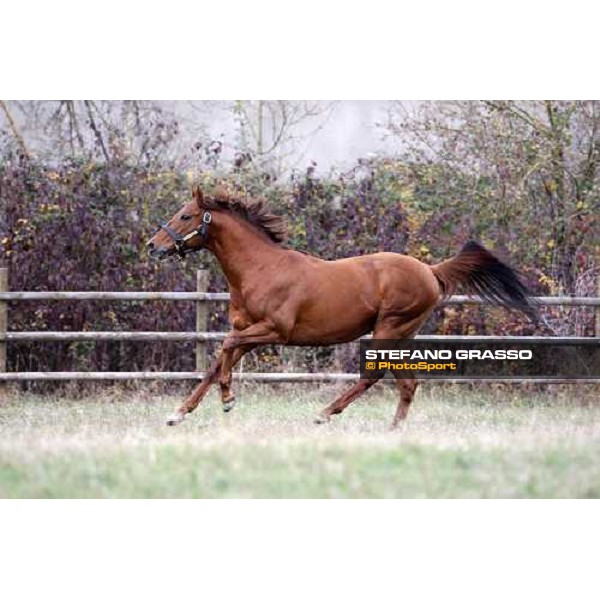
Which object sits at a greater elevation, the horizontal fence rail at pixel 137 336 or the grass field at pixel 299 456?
the horizontal fence rail at pixel 137 336

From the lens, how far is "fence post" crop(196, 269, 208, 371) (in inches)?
417

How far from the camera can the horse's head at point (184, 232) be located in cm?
885

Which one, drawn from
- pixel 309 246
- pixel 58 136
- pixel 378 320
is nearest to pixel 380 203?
pixel 309 246

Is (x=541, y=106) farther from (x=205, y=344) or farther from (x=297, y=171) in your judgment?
(x=205, y=344)

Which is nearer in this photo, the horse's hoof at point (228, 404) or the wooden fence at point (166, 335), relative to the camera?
the horse's hoof at point (228, 404)

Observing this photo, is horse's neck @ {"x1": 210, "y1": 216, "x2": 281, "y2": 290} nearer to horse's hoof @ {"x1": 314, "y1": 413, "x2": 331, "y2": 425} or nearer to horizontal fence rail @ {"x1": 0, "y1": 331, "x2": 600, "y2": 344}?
horse's hoof @ {"x1": 314, "y1": 413, "x2": 331, "y2": 425}

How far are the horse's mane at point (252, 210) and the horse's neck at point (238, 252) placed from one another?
93 mm

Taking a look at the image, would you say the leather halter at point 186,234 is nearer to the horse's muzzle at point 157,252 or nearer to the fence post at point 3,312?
the horse's muzzle at point 157,252

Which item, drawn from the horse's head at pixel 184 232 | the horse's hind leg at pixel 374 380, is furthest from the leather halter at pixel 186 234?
the horse's hind leg at pixel 374 380

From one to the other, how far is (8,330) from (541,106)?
5.67 meters

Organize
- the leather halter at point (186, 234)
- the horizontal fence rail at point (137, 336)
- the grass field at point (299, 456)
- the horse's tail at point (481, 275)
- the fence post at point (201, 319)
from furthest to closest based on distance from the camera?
the fence post at point (201, 319)
the horizontal fence rail at point (137, 336)
the horse's tail at point (481, 275)
the leather halter at point (186, 234)
the grass field at point (299, 456)

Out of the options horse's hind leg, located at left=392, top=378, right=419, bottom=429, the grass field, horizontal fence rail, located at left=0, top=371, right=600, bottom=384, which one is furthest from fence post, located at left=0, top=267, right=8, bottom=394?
horse's hind leg, located at left=392, top=378, right=419, bottom=429

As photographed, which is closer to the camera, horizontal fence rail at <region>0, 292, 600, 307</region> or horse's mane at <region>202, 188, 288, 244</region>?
horse's mane at <region>202, 188, 288, 244</region>

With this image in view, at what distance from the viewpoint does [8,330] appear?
11312 millimetres
